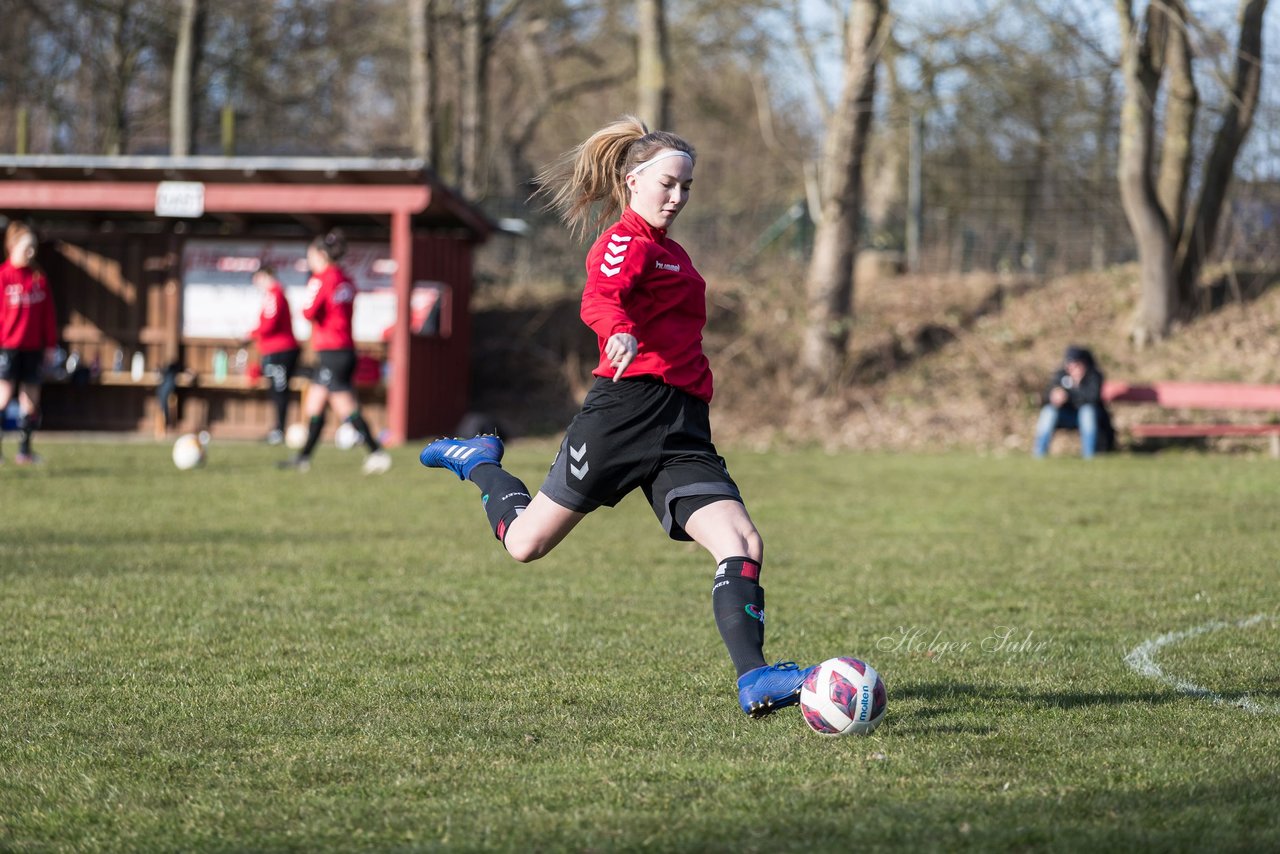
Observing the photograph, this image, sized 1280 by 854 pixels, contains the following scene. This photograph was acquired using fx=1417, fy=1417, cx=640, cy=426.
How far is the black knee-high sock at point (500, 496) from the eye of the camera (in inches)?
204

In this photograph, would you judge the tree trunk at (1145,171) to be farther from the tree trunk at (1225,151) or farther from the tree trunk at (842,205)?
the tree trunk at (842,205)

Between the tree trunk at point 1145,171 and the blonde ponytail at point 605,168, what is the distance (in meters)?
15.3

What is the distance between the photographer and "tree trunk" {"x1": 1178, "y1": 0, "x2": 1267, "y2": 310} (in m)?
19.9

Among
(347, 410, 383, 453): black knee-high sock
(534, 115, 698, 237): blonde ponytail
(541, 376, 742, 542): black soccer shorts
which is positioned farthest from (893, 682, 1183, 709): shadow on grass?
(347, 410, 383, 453): black knee-high sock

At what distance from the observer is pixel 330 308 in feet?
45.8

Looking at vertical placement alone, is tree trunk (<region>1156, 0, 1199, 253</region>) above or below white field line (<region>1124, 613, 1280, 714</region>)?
above

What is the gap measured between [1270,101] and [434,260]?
1307 cm

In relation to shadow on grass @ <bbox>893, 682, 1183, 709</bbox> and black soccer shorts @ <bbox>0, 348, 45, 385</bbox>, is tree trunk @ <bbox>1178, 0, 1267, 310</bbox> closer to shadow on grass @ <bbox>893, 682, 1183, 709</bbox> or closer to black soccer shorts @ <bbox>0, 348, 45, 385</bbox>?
black soccer shorts @ <bbox>0, 348, 45, 385</bbox>

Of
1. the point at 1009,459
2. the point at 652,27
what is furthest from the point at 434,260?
the point at 1009,459

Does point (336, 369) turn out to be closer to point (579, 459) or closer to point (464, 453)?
point (464, 453)

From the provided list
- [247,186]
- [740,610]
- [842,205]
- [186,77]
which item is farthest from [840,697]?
[186,77]

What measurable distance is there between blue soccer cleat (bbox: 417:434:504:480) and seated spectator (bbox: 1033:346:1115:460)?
13.2 metres

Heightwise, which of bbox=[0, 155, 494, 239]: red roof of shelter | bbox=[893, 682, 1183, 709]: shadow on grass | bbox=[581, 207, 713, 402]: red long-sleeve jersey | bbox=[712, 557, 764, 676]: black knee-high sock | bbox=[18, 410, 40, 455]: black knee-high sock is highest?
bbox=[581, 207, 713, 402]: red long-sleeve jersey

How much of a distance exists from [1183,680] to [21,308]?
11824mm
